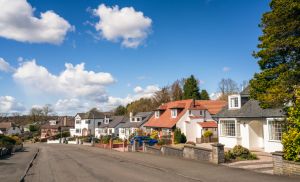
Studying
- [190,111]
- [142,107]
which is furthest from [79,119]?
[190,111]

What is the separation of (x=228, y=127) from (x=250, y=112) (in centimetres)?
350

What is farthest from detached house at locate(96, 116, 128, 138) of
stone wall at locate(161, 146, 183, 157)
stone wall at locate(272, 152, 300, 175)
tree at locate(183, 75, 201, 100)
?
stone wall at locate(272, 152, 300, 175)

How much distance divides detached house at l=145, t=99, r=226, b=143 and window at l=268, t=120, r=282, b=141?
54.7ft

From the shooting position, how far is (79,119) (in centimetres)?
9538

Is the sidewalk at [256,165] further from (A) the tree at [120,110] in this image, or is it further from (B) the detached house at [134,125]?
(A) the tree at [120,110]

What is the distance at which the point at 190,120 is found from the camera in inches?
1716

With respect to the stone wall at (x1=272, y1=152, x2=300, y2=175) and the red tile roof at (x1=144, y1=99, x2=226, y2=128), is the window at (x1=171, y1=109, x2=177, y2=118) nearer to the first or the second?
the red tile roof at (x1=144, y1=99, x2=226, y2=128)

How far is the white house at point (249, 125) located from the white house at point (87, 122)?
217ft

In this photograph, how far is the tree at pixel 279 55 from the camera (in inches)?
617

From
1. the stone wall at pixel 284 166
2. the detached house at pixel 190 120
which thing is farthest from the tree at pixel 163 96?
the stone wall at pixel 284 166

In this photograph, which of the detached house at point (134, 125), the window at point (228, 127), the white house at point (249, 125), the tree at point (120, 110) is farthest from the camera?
the tree at point (120, 110)

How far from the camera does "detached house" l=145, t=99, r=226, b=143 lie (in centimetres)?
4250

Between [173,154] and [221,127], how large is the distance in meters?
8.42

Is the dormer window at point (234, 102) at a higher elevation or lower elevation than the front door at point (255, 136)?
higher
